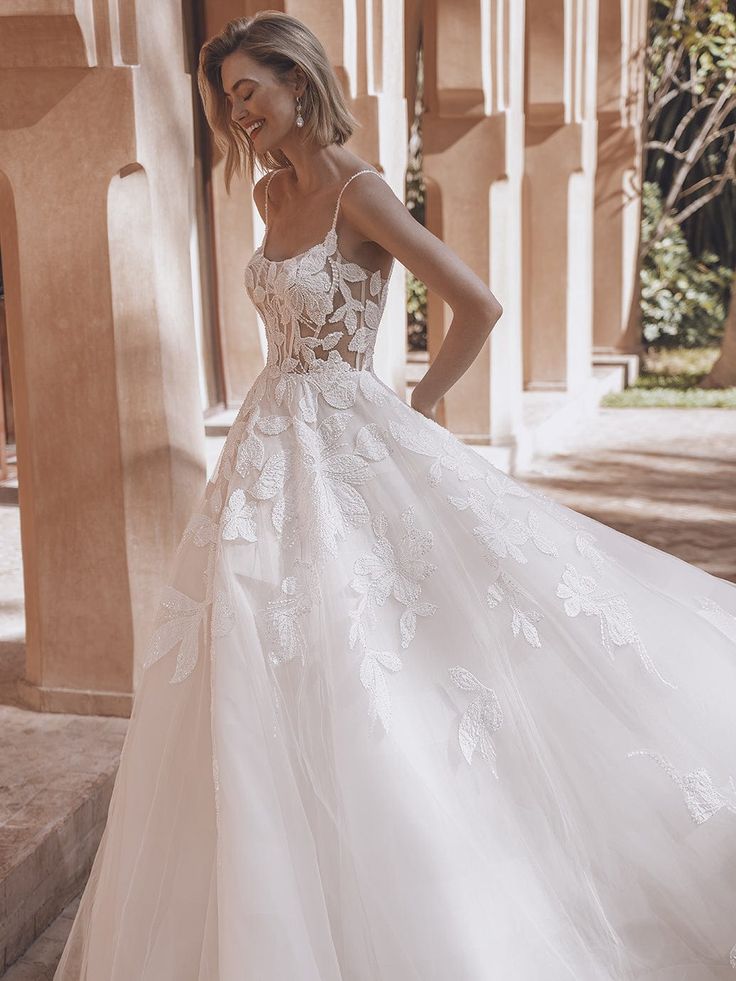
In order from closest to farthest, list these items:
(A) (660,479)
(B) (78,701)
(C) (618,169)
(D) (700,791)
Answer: (D) (700,791) → (B) (78,701) → (A) (660,479) → (C) (618,169)

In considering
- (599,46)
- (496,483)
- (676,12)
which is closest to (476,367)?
(496,483)

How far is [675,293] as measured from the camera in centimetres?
1670

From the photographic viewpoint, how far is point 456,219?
8477 mm

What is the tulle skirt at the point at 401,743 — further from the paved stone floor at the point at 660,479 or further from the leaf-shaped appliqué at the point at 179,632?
the paved stone floor at the point at 660,479

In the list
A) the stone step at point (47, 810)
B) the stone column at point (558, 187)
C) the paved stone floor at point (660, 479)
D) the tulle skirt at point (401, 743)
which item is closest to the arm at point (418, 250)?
the tulle skirt at point (401, 743)

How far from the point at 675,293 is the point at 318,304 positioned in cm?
1487

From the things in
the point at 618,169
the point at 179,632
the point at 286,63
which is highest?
the point at 618,169

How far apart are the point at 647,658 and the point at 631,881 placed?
1.57 feet

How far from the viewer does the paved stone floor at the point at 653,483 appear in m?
6.62

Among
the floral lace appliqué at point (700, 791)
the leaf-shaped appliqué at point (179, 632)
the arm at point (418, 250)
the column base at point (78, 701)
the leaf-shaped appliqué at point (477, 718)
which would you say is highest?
the arm at point (418, 250)

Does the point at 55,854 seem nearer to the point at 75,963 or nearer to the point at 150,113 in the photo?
the point at 75,963

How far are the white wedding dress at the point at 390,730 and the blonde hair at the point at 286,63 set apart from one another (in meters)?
0.23

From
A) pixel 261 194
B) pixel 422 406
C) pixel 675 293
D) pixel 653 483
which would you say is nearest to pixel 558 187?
pixel 653 483

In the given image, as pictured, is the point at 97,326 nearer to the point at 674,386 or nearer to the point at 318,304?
the point at 318,304
